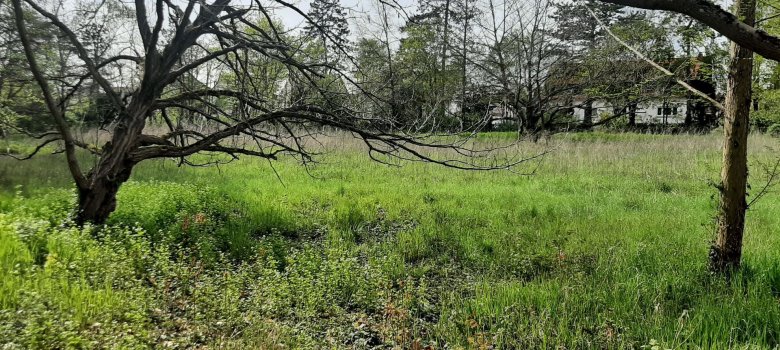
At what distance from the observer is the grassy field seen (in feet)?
10.1

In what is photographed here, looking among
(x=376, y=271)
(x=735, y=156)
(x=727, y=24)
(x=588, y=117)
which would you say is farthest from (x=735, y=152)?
(x=588, y=117)

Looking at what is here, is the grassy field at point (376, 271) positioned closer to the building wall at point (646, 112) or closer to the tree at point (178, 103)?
the tree at point (178, 103)

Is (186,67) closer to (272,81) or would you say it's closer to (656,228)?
(272,81)

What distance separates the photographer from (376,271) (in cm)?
447

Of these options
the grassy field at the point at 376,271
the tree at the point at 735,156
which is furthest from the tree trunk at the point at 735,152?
the grassy field at the point at 376,271

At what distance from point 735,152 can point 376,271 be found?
11.0ft

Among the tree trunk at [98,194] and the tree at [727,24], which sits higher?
the tree at [727,24]

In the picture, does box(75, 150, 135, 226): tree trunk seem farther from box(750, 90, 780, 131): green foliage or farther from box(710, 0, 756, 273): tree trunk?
box(750, 90, 780, 131): green foliage

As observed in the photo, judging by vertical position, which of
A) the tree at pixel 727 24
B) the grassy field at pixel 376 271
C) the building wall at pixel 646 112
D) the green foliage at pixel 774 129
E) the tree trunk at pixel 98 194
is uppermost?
the building wall at pixel 646 112

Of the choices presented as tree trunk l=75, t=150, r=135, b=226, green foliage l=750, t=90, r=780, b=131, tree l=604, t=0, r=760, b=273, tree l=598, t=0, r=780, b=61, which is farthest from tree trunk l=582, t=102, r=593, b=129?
tree l=598, t=0, r=780, b=61

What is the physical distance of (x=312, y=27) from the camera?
5004mm

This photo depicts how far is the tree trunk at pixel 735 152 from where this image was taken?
11.6 feet

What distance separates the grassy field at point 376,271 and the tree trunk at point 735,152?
0.52ft

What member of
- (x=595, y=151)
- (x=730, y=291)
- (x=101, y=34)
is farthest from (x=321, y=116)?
(x=595, y=151)
